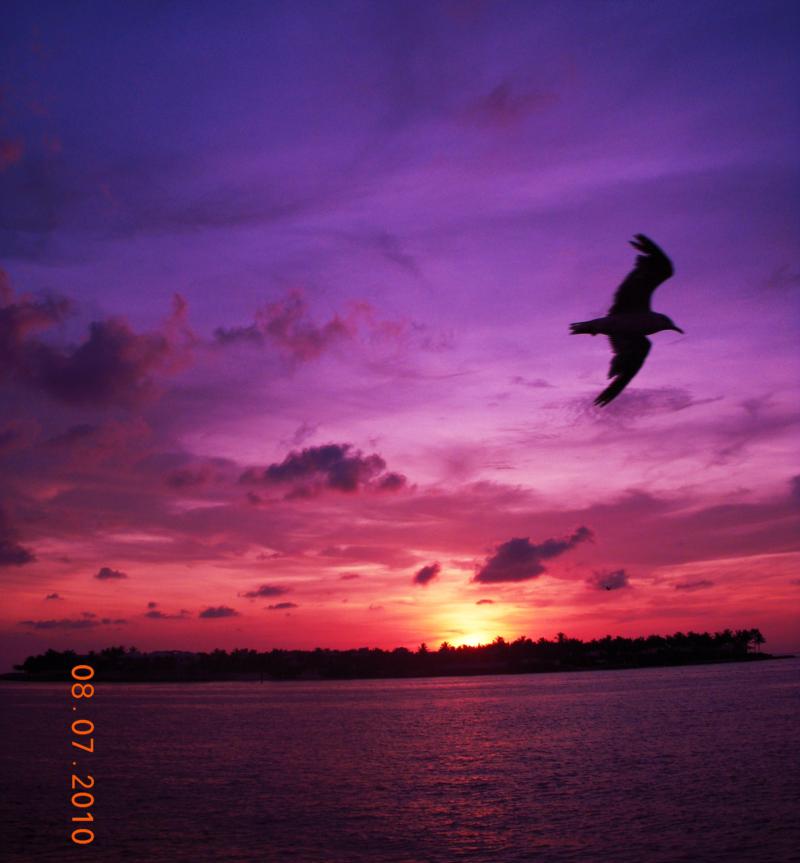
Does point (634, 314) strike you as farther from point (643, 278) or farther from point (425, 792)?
point (425, 792)

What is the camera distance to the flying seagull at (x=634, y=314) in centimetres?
1767

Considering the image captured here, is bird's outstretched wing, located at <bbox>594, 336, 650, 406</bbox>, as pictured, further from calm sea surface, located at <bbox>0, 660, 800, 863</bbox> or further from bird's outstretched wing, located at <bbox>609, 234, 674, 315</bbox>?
calm sea surface, located at <bbox>0, 660, 800, 863</bbox>

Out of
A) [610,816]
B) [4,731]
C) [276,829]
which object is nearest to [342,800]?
[276,829]

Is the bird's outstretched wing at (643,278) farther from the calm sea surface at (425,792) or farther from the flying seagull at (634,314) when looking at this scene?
the calm sea surface at (425,792)

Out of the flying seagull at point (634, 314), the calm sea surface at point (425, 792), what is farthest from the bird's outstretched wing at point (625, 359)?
the calm sea surface at point (425, 792)

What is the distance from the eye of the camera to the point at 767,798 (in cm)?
3900

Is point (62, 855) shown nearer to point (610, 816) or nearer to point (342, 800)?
point (342, 800)

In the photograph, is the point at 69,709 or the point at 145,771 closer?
the point at 145,771

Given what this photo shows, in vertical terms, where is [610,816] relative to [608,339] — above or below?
below

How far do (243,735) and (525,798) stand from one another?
141 feet

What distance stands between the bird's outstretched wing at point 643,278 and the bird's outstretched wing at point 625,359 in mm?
821

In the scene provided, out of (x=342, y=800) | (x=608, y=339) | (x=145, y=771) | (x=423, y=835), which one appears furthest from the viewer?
(x=145, y=771)

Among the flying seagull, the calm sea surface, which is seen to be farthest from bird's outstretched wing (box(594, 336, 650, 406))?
the calm sea surface

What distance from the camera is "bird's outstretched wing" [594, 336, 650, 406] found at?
61.2ft
